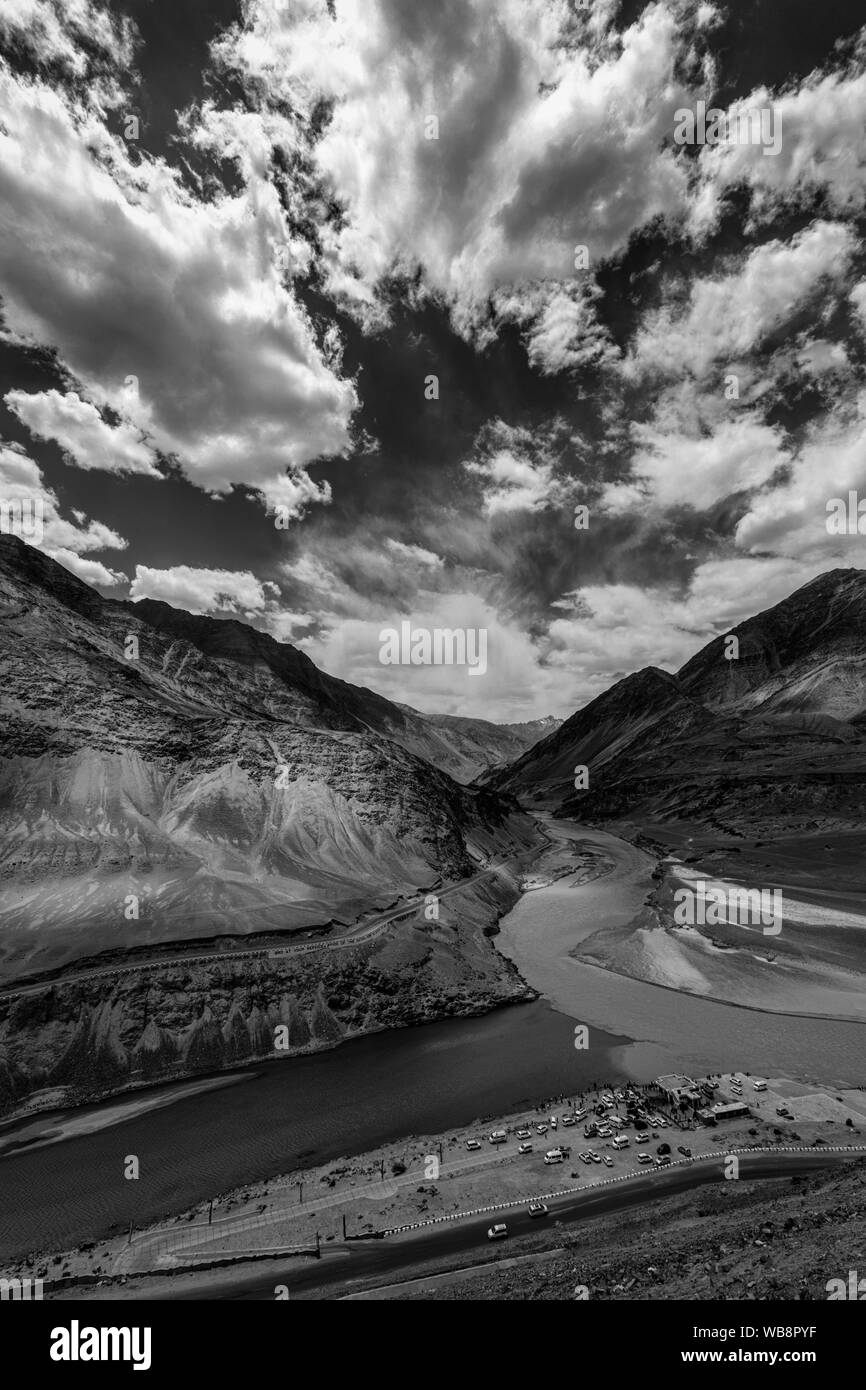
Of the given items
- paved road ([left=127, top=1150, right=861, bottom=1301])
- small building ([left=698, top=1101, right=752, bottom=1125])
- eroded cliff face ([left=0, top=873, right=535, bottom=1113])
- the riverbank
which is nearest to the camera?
paved road ([left=127, top=1150, right=861, bottom=1301])

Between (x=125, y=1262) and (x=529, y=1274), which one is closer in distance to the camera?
(x=529, y=1274)

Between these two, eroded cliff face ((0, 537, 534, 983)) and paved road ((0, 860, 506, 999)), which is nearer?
paved road ((0, 860, 506, 999))

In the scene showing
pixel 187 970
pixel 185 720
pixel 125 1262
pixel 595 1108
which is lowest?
pixel 125 1262

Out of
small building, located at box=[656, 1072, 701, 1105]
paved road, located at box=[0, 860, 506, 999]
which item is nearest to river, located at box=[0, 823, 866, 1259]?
small building, located at box=[656, 1072, 701, 1105]

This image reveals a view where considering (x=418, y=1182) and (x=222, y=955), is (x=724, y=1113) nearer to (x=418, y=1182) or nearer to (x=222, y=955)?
(x=418, y=1182)

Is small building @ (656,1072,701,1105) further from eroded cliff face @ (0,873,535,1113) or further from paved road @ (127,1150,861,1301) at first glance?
eroded cliff face @ (0,873,535,1113)

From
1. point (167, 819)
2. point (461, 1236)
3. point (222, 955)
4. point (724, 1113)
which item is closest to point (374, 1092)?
point (461, 1236)
